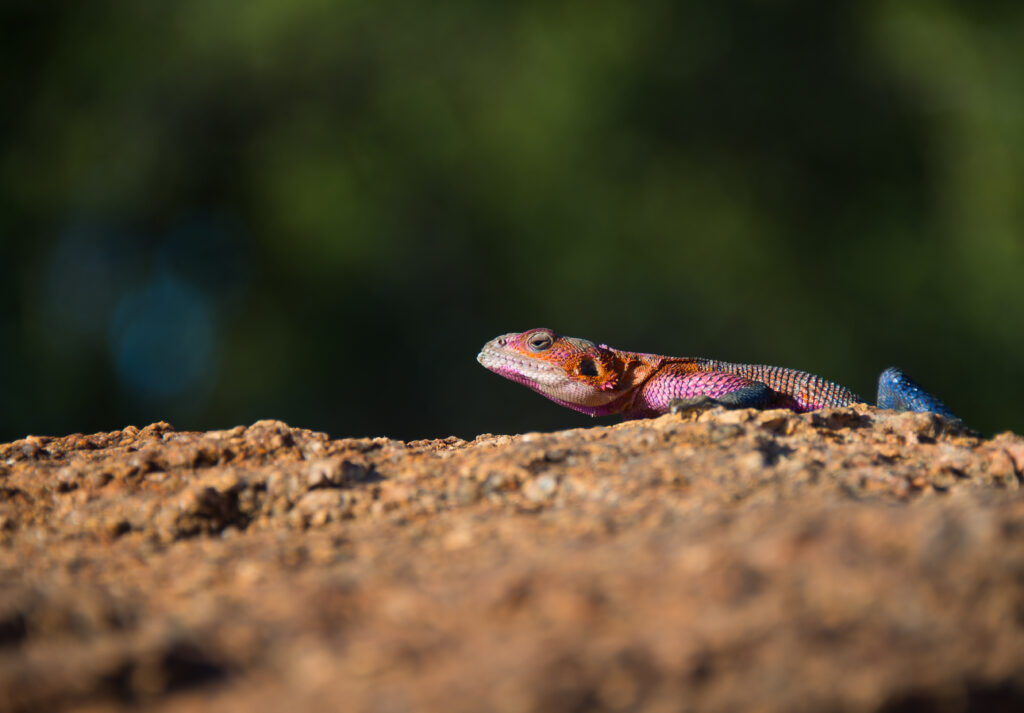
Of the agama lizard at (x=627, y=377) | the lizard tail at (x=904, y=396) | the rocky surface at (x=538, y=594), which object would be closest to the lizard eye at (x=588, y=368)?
the agama lizard at (x=627, y=377)

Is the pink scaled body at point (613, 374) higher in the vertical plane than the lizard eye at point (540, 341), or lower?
lower

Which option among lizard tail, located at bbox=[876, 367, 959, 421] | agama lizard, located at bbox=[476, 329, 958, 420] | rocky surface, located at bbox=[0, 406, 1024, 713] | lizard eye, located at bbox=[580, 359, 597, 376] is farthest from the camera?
lizard eye, located at bbox=[580, 359, 597, 376]

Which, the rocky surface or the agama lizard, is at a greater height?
the agama lizard

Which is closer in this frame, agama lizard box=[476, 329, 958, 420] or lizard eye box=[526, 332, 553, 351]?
agama lizard box=[476, 329, 958, 420]

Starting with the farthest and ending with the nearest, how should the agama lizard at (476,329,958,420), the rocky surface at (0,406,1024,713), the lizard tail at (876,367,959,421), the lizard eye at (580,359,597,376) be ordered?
the lizard eye at (580,359,597,376) < the agama lizard at (476,329,958,420) < the lizard tail at (876,367,959,421) < the rocky surface at (0,406,1024,713)

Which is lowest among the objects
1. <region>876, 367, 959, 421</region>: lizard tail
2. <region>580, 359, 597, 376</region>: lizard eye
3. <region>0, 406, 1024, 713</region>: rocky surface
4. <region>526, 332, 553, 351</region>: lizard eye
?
<region>0, 406, 1024, 713</region>: rocky surface

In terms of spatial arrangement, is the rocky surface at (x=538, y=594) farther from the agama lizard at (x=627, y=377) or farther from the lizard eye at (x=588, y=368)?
the lizard eye at (x=588, y=368)

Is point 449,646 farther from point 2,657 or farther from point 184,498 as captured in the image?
point 184,498

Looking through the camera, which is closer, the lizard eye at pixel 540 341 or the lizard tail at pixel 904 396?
the lizard tail at pixel 904 396

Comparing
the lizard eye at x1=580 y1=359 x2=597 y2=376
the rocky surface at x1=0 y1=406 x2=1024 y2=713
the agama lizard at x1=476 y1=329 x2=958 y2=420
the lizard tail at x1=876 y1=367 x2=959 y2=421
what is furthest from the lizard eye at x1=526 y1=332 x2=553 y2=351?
the rocky surface at x1=0 y1=406 x2=1024 y2=713

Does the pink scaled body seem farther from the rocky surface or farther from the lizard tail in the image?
the rocky surface

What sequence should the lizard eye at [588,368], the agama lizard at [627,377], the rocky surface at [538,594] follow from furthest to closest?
1. the lizard eye at [588,368]
2. the agama lizard at [627,377]
3. the rocky surface at [538,594]
